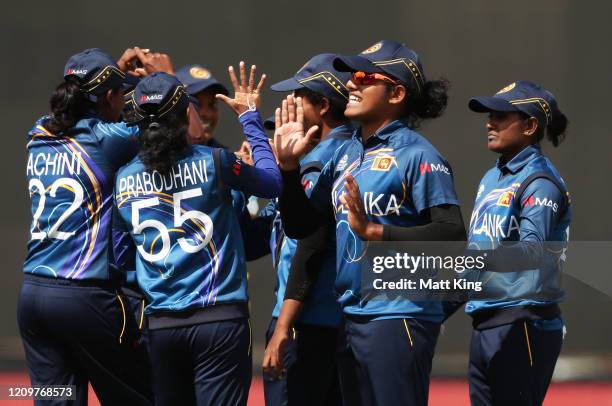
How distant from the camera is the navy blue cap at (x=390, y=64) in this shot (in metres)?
3.95

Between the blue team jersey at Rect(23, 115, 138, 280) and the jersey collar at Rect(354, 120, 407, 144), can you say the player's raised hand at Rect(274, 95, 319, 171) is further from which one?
the blue team jersey at Rect(23, 115, 138, 280)

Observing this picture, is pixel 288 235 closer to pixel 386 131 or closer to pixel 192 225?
pixel 192 225

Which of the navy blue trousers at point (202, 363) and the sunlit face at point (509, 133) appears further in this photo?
the sunlit face at point (509, 133)

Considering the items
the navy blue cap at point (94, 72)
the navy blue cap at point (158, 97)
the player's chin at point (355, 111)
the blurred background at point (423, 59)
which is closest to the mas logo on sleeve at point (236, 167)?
the navy blue cap at point (158, 97)

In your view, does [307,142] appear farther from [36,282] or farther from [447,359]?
[447,359]

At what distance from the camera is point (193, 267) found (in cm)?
409

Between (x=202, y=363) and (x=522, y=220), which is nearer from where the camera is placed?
(x=202, y=363)

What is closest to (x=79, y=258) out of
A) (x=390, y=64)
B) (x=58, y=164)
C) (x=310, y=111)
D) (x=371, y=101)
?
(x=58, y=164)

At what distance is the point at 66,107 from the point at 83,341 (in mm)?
995

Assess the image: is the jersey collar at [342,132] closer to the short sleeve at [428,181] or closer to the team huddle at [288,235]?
the team huddle at [288,235]

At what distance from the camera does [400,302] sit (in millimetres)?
3734

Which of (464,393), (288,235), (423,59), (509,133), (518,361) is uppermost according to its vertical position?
(423,59)

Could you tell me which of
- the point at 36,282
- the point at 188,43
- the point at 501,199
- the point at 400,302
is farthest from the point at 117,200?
the point at 188,43

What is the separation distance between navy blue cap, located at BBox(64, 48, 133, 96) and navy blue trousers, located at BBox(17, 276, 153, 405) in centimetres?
85
